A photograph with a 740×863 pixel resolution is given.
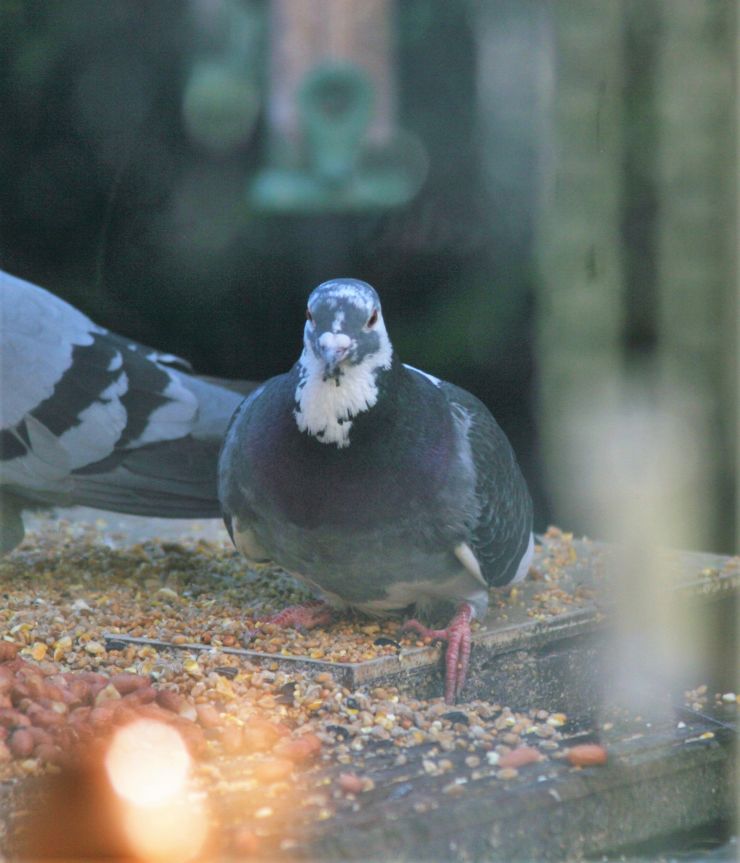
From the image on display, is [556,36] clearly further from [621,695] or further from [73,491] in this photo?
[73,491]

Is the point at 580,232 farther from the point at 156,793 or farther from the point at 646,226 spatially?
the point at 156,793

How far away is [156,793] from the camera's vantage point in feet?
5.32

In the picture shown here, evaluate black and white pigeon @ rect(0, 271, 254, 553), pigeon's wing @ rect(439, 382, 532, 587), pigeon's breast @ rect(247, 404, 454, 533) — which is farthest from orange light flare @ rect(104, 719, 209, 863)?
black and white pigeon @ rect(0, 271, 254, 553)

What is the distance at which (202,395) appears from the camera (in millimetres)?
2936

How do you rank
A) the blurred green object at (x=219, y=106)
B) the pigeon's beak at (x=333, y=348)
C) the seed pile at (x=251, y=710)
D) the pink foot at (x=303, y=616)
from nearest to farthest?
1. the seed pile at (x=251, y=710)
2. the pigeon's beak at (x=333, y=348)
3. the pink foot at (x=303, y=616)
4. the blurred green object at (x=219, y=106)

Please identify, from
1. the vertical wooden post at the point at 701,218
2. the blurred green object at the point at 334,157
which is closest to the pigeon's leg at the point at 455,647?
the vertical wooden post at the point at 701,218

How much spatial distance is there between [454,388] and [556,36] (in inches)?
30.5

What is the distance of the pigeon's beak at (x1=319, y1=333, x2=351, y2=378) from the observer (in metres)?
1.92

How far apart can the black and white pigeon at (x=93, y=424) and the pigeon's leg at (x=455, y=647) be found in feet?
2.67

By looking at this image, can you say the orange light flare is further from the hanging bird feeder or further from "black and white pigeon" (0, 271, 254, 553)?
the hanging bird feeder

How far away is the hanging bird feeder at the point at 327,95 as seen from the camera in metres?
2.43

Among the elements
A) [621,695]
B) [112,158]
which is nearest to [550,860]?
[621,695]

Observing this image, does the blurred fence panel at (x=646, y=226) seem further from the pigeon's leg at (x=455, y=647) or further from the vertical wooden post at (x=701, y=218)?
the pigeon's leg at (x=455, y=647)

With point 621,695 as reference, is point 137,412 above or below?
above
